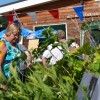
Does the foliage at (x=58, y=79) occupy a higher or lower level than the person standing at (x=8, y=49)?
lower

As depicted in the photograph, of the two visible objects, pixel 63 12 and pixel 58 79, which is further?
pixel 63 12

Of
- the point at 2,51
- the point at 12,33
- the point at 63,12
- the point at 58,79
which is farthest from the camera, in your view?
the point at 63,12

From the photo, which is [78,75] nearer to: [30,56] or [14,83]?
[14,83]

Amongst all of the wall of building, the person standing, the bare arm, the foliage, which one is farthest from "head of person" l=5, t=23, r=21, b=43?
the wall of building

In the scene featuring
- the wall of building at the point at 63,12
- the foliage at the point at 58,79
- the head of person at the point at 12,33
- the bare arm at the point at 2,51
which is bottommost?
the foliage at the point at 58,79

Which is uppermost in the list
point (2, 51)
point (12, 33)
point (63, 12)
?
point (63, 12)

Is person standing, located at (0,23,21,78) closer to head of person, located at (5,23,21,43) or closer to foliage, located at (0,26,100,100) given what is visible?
head of person, located at (5,23,21,43)

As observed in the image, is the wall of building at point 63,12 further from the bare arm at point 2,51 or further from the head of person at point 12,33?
the bare arm at point 2,51

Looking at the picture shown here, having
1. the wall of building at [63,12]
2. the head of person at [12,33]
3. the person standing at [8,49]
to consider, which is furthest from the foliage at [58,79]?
the wall of building at [63,12]

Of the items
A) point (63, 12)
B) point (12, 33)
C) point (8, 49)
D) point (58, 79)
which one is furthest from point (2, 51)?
point (63, 12)

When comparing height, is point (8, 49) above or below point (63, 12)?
below

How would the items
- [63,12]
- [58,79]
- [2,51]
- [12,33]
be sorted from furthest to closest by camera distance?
[63,12] → [12,33] → [2,51] → [58,79]

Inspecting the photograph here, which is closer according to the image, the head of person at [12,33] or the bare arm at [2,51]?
the bare arm at [2,51]

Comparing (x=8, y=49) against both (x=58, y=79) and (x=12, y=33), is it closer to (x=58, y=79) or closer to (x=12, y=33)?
(x=12, y=33)
